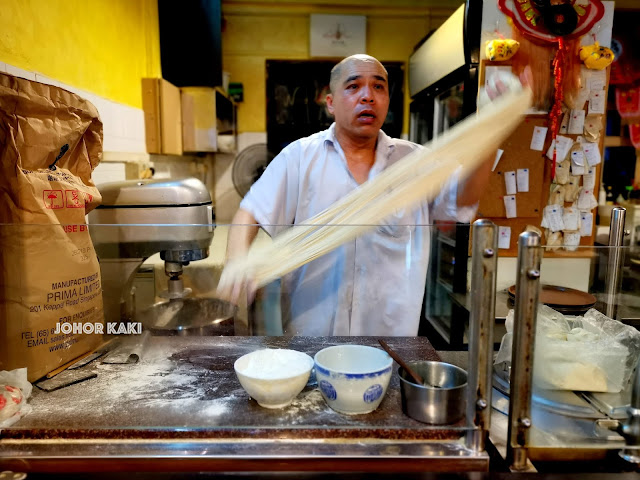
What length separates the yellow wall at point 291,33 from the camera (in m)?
4.76

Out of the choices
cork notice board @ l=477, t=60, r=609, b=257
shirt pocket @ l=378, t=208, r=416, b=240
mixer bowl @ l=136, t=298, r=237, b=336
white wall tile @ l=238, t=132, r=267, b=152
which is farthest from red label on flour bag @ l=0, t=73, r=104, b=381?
white wall tile @ l=238, t=132, r=267, b=152

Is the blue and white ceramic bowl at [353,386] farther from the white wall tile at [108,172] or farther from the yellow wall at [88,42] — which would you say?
the white wall tile at [108,172]

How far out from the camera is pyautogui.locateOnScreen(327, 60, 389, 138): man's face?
1749 mm

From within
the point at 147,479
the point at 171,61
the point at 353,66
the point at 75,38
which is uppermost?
the point at 171,61

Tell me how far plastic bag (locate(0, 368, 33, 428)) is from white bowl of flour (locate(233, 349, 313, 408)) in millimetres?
401

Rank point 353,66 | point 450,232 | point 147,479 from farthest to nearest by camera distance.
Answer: point 353,66 → point 450,232 → point 147,479

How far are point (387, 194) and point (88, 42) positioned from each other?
5.67 ft

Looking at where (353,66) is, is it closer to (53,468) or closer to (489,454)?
(489,454)

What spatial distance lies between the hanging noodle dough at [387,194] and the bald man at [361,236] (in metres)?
0.04

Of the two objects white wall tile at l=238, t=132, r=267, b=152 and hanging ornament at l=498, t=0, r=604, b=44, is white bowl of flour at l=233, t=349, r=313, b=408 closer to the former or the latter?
hanging ornament at l=498, t=0, r=604, b=44

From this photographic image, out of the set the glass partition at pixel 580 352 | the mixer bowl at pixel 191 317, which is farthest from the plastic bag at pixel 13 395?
the glass partition at pixel 580 352

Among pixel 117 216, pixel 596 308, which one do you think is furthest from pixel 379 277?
pixel 117 216

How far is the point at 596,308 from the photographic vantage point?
46.5 inches

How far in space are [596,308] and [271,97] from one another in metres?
4.28
